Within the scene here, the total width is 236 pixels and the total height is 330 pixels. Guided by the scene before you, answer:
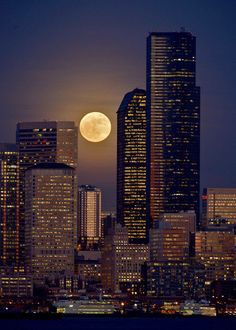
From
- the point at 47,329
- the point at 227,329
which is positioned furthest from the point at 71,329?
the point at 227,329

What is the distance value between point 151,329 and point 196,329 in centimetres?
511

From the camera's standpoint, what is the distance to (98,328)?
199000mm

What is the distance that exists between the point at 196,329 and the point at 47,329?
15.1 meters

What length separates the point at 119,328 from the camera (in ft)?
648

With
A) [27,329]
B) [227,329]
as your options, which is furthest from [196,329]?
[27,329]

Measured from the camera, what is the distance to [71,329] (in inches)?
7692

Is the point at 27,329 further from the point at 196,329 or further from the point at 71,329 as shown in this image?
the point at 196,329

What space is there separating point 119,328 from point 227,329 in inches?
405

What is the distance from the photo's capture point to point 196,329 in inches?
7859

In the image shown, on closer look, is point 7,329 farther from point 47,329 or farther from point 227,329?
point 227,329

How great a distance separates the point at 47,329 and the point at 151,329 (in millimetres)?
10154

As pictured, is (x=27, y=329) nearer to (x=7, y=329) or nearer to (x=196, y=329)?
(x=7, y=329)

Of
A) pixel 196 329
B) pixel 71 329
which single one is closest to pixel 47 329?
pixel 71 329

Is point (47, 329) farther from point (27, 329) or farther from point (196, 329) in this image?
point (196, 329)
